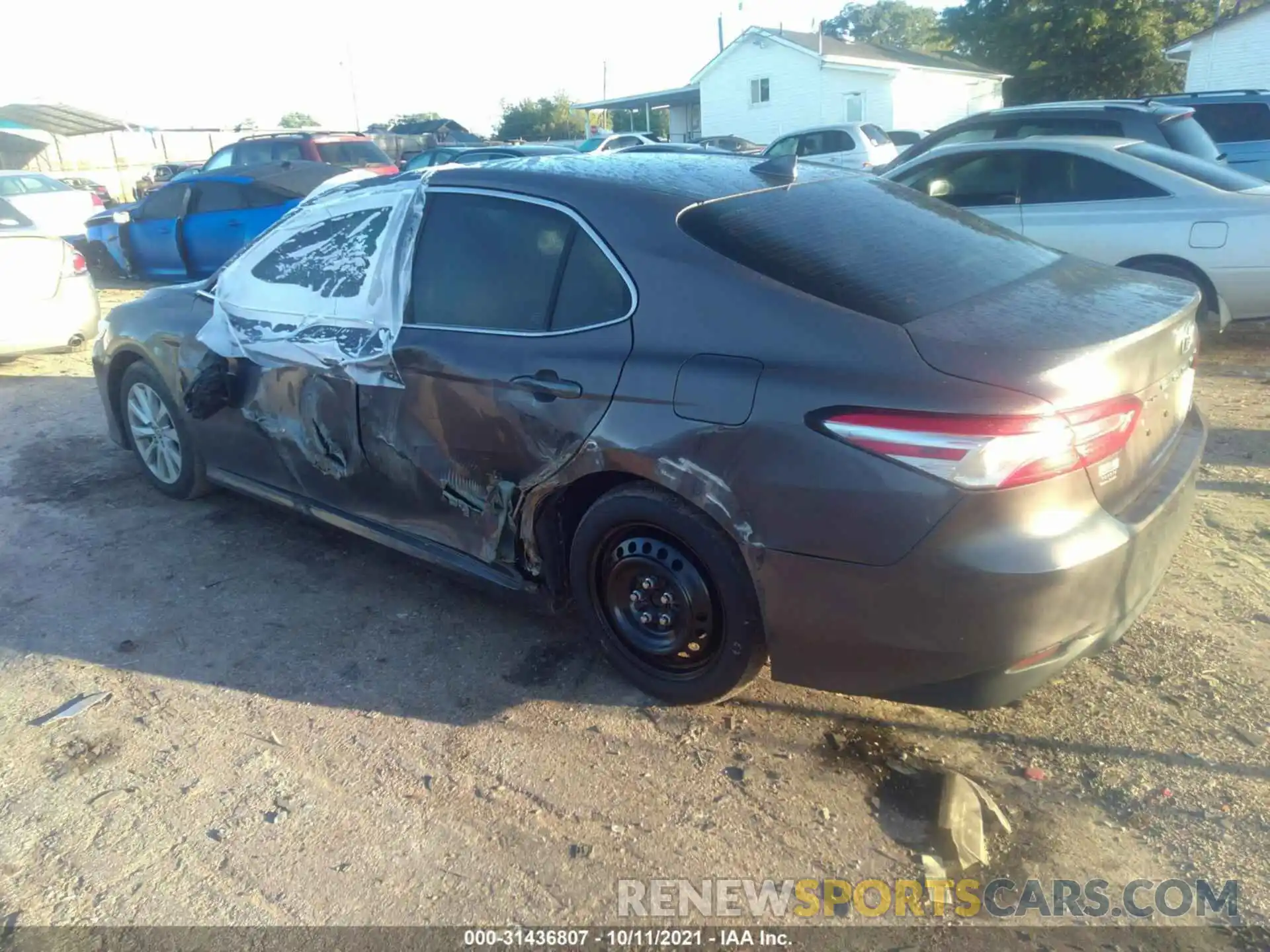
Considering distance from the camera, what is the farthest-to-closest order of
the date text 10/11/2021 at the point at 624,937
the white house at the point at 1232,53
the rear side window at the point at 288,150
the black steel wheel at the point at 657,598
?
the white house at the point at 1232,53 → the rear side window at the point at 288,150 → the black steel wheel at the point at 657,598 → the date text 10/11/2021 at the point at 624,937

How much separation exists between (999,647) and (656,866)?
1.07m

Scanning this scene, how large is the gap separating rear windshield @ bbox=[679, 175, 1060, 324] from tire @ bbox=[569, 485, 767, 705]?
2.53 ft

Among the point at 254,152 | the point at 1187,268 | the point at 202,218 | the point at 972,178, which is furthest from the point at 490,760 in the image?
the point at 254,152

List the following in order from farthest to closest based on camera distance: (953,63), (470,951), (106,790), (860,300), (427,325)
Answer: (953,63), (427,325), (106,790), (860,300), (470,951)

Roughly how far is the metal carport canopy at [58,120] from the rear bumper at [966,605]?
43.8 m

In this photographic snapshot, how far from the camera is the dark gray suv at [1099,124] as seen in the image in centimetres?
820

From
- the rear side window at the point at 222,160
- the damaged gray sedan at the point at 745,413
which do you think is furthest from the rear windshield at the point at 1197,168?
the rear side window at the point at 222,160

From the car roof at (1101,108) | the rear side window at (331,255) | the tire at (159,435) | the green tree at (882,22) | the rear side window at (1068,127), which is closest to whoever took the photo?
the rear side window at (331,255)

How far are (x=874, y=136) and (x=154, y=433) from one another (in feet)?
59.1

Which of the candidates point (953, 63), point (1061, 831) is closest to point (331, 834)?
point (1061, 831)

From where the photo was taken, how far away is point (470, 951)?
2352mm

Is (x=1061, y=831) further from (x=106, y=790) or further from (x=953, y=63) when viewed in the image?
(x=953, y=63)

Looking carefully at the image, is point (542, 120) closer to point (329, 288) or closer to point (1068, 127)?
point (1068, 127)

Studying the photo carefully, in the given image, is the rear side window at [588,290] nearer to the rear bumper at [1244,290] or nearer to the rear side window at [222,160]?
the rear bumper at [1244,290]
